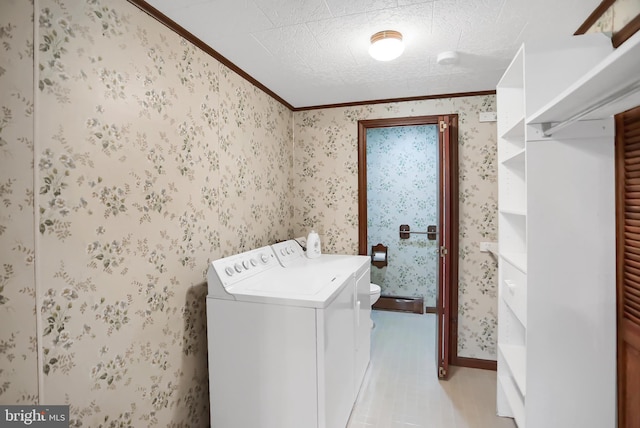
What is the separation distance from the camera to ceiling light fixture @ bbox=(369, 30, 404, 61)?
1606mm

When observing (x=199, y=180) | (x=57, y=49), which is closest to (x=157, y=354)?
→ (x=199, y=180)

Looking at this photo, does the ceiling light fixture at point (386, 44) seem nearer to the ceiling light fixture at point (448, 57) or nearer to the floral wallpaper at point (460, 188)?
the ceiling light fixture at point (448, 57)

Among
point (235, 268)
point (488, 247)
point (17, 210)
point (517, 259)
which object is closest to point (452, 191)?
point (488, 247)

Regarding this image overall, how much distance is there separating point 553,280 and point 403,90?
70.1 inches

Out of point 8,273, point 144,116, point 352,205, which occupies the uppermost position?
point 144,116

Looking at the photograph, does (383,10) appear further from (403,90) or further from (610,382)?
(610,382)

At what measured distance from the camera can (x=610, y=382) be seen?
1321 millimetres

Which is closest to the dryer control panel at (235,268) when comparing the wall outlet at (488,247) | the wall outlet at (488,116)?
the wall outlet at (488,247)

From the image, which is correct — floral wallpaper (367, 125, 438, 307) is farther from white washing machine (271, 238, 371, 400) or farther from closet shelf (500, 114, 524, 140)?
closet shelf (500, 114, 524, 140)

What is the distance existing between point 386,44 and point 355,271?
1358 millimetres

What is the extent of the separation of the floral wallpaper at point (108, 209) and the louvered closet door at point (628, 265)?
200 centimetres

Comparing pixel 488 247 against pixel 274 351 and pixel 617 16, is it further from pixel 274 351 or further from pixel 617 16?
pixel 274 351

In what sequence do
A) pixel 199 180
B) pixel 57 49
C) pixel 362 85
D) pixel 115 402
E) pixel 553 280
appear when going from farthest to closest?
pixel 362 85 → pixel 199 180 → pixel 553 280 → pixel 115 402 → pixel 57 49

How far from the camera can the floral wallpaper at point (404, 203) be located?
3.72 m
